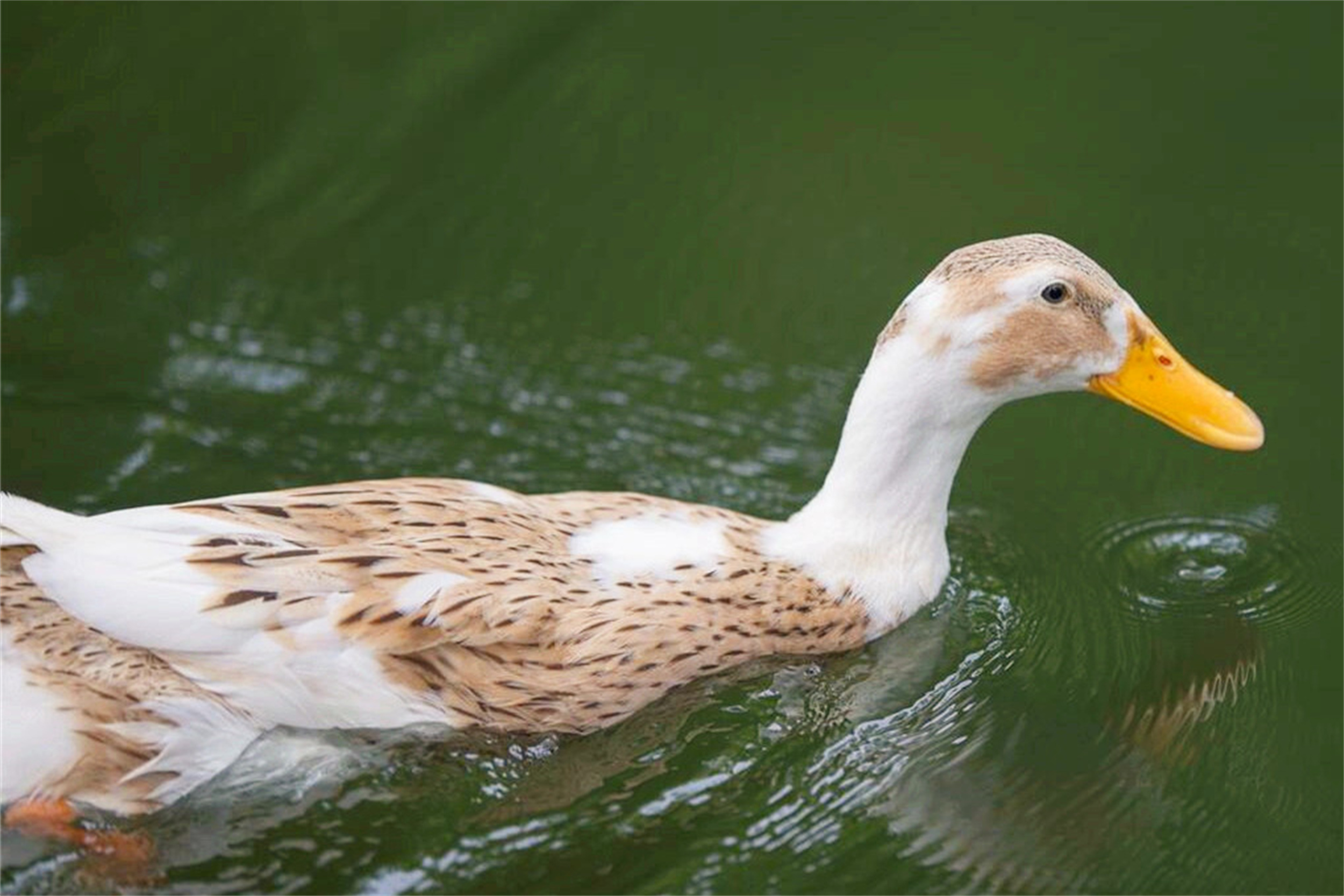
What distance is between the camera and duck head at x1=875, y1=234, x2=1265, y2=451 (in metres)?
5.89

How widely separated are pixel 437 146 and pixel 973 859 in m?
4.85

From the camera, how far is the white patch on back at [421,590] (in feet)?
17.9

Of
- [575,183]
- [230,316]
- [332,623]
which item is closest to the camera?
[332,623]

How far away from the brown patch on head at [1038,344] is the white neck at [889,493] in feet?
0.32

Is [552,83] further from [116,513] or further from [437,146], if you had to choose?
[116,513]

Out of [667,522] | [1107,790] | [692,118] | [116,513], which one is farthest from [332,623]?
[692,118]

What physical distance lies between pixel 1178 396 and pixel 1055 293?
1.81 feet

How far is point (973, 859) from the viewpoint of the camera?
17.7 feet

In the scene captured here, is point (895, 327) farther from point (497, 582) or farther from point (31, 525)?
point (31, 525)

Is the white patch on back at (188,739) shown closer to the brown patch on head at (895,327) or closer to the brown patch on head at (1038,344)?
the brown patch on head at (895,327)

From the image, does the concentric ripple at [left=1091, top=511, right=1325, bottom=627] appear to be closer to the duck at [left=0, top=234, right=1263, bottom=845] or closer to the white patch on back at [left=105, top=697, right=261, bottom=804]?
the duck at [left=0, top=234, right=1263, bottom=845]

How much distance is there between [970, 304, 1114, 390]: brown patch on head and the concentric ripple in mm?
1012

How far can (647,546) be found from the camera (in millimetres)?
5980

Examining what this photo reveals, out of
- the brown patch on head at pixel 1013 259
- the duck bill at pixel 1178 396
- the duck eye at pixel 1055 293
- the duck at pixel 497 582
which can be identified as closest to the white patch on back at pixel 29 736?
the duck at pixel 497 582
